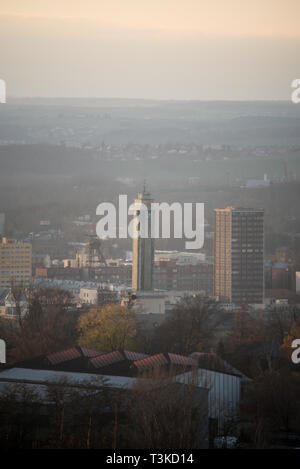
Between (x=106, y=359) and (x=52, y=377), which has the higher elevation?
(x=106, y=359)

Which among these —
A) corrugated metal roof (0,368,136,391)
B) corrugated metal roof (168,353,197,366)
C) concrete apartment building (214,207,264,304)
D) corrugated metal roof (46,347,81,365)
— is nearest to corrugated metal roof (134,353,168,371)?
corrugated metal roof (168,353,197,366)

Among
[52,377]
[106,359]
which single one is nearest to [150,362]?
[106,359]

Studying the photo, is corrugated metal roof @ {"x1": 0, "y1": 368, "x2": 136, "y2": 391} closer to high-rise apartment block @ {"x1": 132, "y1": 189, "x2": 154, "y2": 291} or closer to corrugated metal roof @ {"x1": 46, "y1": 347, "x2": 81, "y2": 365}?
corrugated metal roof @ {"x1": 46, "y1": 347, "x2": 81, "y2": 365}

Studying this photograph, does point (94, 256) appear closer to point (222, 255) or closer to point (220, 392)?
point (222, 255)

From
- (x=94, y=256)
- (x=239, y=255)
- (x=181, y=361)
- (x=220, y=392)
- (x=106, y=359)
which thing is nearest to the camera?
(x=220, y=392)
